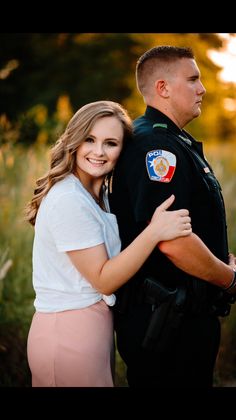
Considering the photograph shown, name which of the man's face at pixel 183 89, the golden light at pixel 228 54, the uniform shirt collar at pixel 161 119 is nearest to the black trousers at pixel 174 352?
the uniform shirt collar at pixel 161 119

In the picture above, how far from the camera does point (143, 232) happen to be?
2414mm

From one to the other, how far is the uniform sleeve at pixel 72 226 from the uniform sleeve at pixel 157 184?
0.23 metres

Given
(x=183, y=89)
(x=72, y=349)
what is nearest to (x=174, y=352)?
(x=72, y=349)

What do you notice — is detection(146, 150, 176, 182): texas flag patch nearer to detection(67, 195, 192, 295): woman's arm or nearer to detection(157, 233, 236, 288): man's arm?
detection(67, 195, 192, 295): woman's arm

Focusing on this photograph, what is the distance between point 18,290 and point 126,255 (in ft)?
7.90

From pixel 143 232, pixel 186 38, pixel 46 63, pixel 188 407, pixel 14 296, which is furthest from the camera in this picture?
pixel 46 63

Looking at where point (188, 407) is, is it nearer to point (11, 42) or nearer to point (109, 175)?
point (109, 175)

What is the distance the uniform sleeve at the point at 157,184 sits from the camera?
97.2 inches

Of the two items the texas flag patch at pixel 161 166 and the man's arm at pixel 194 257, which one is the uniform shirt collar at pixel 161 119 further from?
the man's arm at pixel 194 257

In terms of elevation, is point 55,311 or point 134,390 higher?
point 55,311

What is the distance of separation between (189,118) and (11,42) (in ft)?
25.8

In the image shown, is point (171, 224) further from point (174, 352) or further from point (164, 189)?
point (174, 352)

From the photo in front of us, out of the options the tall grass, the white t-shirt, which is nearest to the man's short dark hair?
the white t-shirt
